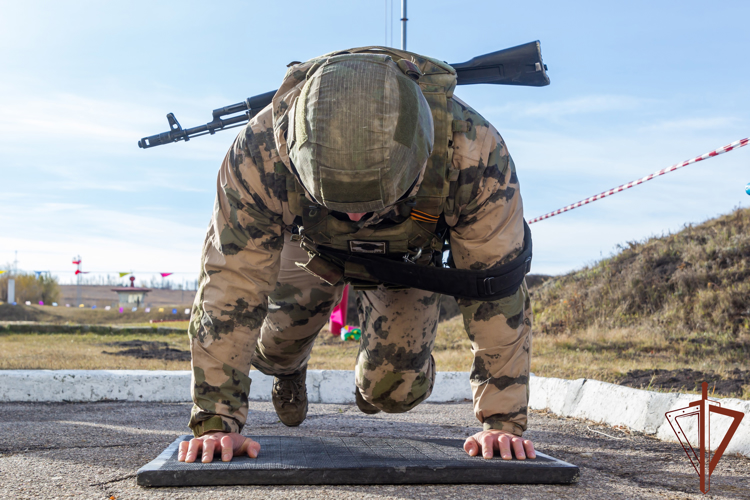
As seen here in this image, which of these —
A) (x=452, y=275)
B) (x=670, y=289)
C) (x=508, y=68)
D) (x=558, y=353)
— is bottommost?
(x=558, y=353)

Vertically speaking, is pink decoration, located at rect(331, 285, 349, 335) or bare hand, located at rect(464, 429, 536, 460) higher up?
pink decoration, located at rect(331, 285, 349, 335)

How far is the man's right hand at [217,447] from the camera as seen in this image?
7.32ft

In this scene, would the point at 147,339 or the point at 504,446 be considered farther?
the point at 147,339

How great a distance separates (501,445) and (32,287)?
27928 mm

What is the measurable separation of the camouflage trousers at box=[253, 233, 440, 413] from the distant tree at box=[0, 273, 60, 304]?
25.9 meters

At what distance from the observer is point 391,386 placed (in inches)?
131

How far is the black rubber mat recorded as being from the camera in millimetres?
2039

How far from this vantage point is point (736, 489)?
2.15 m

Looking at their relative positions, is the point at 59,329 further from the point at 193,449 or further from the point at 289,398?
the point at 193,449

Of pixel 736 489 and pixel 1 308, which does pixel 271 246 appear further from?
pixel 1 308

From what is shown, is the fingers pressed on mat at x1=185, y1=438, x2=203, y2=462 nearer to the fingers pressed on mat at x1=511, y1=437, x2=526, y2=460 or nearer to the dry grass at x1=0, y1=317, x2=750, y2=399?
the fingers pressed on mat at x1=511, y1=437, x2=526, y2=460

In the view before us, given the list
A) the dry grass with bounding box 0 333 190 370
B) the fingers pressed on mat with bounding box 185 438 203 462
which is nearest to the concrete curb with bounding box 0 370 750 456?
the dry grass with bounding box 0 333 190 370

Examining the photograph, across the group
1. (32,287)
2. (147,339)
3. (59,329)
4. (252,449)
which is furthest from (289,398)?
(32,287)

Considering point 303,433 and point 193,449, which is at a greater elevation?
point 193,449
